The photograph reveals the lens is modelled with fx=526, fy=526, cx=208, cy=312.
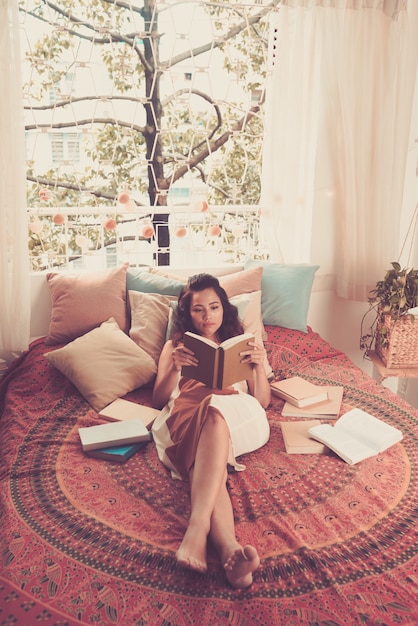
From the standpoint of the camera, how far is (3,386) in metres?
2.46

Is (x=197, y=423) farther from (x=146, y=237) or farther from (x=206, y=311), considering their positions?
(x=146, y=237)

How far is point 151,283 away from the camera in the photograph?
2664 millimetres

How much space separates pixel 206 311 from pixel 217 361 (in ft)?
1.18

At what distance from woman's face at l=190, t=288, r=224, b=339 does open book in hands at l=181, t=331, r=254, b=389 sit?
22cm

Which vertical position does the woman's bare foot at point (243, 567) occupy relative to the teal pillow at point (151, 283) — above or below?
below

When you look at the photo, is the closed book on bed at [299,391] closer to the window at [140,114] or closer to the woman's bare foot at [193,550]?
the woman's bare foot at [193,550]

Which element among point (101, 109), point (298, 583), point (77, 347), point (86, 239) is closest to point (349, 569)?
point (298, 583)

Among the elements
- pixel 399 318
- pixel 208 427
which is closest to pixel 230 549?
pixel 208 427

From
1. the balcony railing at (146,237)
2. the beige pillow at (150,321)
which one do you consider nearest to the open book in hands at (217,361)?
the beige pillow at (150,321)

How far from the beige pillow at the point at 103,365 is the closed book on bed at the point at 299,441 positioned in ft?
2.27

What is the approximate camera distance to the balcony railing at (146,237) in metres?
2.93

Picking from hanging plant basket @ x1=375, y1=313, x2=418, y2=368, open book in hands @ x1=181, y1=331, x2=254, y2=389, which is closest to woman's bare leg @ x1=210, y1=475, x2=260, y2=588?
open book in hands @ x1=181, y1=331, x2=254, y2=389

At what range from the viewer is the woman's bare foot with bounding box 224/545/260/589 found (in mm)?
1235

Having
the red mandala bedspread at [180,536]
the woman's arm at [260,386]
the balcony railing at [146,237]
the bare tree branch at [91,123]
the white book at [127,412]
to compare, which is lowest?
the red mandala bedspread at [180,536]
